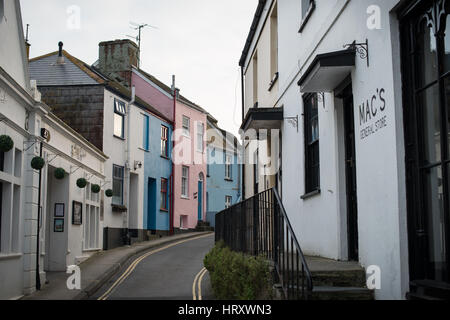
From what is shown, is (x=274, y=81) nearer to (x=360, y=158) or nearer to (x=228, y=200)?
(x=360, y=158)

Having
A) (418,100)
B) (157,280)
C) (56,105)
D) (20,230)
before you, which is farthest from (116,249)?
(418,100)

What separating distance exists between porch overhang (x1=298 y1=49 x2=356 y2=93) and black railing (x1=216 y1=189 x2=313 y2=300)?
6.07ft

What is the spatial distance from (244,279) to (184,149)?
24.0 metres

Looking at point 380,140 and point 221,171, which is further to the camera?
point 221,171

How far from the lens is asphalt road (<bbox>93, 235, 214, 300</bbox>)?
1200 centimetres

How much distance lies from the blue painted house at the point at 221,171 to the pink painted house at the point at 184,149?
147 inches

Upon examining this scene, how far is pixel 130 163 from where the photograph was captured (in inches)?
934

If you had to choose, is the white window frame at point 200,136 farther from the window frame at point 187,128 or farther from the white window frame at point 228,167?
the white window frame at point 228,167

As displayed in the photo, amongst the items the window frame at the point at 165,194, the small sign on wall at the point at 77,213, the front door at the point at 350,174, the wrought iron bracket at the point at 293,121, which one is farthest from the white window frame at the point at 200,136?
the front door at the point at 350,174

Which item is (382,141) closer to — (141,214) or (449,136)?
(449,136)

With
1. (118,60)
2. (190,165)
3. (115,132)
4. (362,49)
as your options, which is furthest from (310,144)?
(190,165)

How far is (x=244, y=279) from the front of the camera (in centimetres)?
719

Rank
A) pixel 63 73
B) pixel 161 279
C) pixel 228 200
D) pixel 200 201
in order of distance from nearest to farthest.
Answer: pixel 161 279, pixel 63 73, pixel 200 201, pixel 228 200

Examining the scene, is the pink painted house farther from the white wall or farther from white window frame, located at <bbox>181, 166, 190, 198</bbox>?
the white wall
